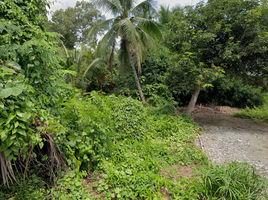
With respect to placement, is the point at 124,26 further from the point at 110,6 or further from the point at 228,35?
the point at 228,35

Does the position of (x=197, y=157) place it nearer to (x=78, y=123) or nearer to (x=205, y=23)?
(x=78, y=123)

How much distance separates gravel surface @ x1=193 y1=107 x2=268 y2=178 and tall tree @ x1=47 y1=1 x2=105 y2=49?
67.5 ft

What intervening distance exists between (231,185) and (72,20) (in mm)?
26224

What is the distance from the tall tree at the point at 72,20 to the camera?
22.2 meters

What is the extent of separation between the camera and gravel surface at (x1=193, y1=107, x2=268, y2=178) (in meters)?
4.27

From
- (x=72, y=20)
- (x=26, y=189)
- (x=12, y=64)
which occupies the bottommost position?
(x=26, y=189)

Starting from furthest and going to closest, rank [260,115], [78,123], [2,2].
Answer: [260,115]
[78,123]
[2,2]

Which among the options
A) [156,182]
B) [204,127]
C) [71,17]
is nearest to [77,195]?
[156,182]

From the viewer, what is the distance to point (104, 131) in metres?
2.90

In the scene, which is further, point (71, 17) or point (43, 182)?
A: point (71, 17)

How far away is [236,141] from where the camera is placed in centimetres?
542

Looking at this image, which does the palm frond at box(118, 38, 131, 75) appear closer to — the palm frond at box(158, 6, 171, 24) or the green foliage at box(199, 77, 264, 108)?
the green foliage at box(199, 77, 264, 108)

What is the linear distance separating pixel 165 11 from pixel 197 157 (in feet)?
44.1

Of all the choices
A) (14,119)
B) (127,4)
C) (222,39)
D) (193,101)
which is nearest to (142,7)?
(127,4)
